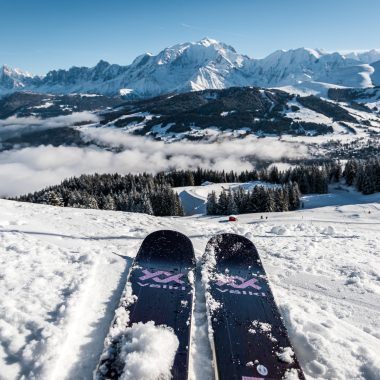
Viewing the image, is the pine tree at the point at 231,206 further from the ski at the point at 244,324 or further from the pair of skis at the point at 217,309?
the ski at the point at 244,324

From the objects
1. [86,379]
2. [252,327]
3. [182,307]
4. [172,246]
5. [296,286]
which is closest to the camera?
[86,379]

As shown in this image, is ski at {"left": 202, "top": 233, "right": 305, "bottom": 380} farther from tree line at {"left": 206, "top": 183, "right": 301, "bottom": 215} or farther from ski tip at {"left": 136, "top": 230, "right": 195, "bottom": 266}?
tree line at {"left": 206, "top": 183, "right": 301, "bottom": 215}

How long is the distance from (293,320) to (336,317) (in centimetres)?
138

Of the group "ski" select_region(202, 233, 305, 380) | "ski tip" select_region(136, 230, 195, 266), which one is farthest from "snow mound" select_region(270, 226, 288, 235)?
"ski tip" select_region(136, 230, 195, 266)

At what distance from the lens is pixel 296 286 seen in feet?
39.0

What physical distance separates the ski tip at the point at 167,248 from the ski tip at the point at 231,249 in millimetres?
892

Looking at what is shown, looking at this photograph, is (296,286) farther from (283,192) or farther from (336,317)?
(283,192)

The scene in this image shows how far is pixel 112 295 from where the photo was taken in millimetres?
10375

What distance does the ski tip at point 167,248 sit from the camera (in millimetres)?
13172

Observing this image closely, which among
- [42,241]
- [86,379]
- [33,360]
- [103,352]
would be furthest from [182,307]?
[42,241]

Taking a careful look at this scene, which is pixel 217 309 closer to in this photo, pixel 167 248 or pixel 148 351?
pixel 148 351

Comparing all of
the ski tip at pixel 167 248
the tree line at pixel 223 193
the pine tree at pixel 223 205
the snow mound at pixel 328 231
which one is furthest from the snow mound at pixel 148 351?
the pine tree at pixel 223 205

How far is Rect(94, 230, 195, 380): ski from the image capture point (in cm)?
751

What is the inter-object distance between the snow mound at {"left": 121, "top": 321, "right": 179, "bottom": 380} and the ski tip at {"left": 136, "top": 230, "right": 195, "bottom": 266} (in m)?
4.43
